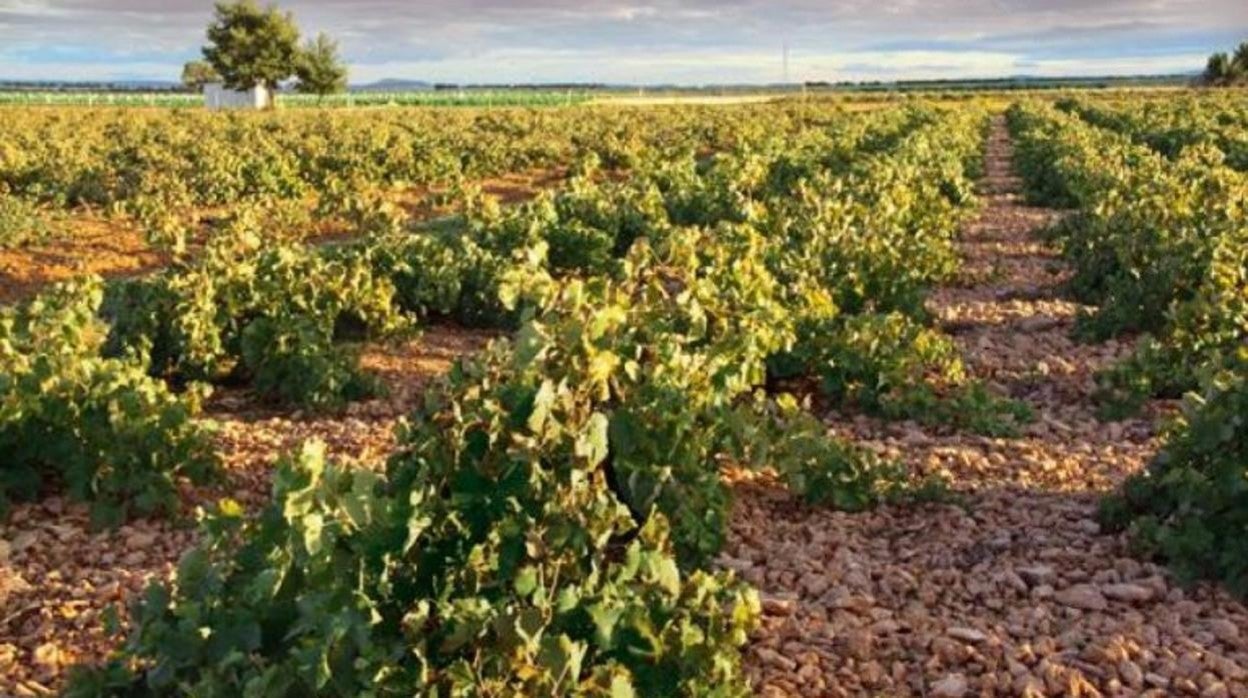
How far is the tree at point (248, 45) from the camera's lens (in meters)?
76.6

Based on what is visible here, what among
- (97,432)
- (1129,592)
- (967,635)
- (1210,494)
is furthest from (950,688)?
(97,432)

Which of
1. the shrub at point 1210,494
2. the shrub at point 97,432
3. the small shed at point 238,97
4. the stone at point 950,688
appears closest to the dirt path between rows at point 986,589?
the stone at point 950,688

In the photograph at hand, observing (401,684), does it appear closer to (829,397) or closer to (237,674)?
(237,674)

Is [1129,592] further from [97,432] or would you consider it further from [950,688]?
[97,432]

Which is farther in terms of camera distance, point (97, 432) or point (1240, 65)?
point (1240, 65)

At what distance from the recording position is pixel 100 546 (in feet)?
22.0

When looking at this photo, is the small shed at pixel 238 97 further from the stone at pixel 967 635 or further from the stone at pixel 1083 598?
the stone at pixel 967 635

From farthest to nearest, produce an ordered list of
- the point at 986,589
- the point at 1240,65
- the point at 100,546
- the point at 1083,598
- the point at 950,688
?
the point at 1240,65 < the point at 100,546 < the point at 986,589 < the point at 1083,598 < the point at 950,688

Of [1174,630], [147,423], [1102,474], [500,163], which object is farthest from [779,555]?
[500,163]

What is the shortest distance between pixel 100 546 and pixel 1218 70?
404 ft

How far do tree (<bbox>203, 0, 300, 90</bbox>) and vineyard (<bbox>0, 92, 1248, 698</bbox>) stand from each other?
215 ft

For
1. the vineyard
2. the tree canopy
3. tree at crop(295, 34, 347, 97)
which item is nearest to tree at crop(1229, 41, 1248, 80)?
the tree canopy

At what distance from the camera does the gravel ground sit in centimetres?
555

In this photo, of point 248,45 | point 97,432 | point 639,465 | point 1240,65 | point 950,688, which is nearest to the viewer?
point 950,688
